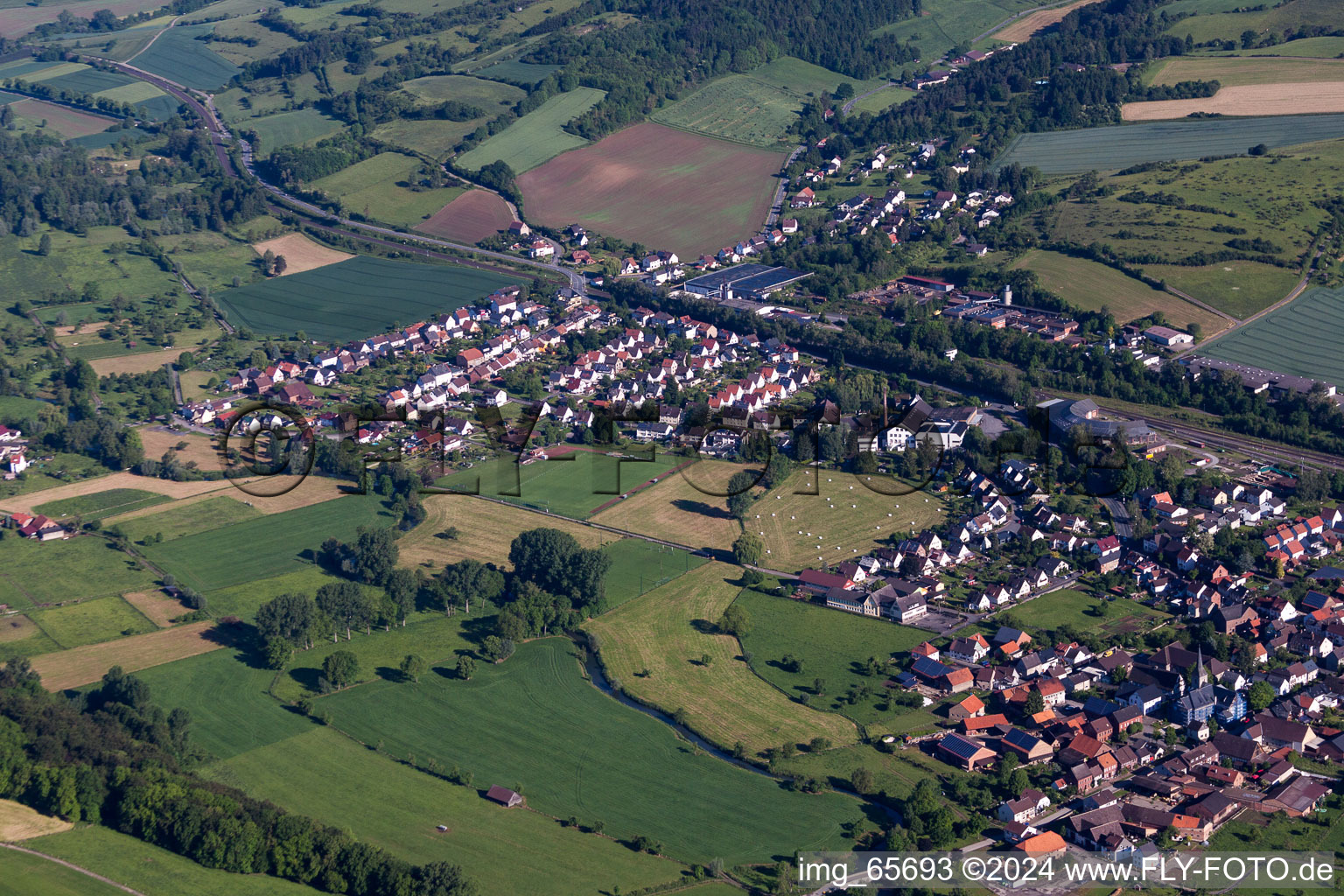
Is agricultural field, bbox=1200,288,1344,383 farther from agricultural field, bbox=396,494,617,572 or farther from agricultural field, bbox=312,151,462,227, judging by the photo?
agricultural field, bbox=312,151,462,227

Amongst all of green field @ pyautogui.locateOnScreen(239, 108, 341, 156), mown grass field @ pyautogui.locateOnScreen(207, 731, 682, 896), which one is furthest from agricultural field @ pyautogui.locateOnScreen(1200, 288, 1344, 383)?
green field @ pyautogui.locateOnScreen(239, 108, 341, 156)

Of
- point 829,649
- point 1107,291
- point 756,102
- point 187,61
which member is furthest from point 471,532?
point 187,61

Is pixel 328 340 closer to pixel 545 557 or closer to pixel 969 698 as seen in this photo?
pixel 545 557

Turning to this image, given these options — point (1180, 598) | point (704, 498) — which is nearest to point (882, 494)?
point (704, 498)

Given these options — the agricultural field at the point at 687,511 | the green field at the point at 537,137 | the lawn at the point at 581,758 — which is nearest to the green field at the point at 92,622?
the lawn at the point at 581,758

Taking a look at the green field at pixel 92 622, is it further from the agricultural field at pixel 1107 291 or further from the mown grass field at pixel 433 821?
the agricultural field at pixel 1107 291

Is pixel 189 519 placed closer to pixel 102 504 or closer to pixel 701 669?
pixel 102 504
